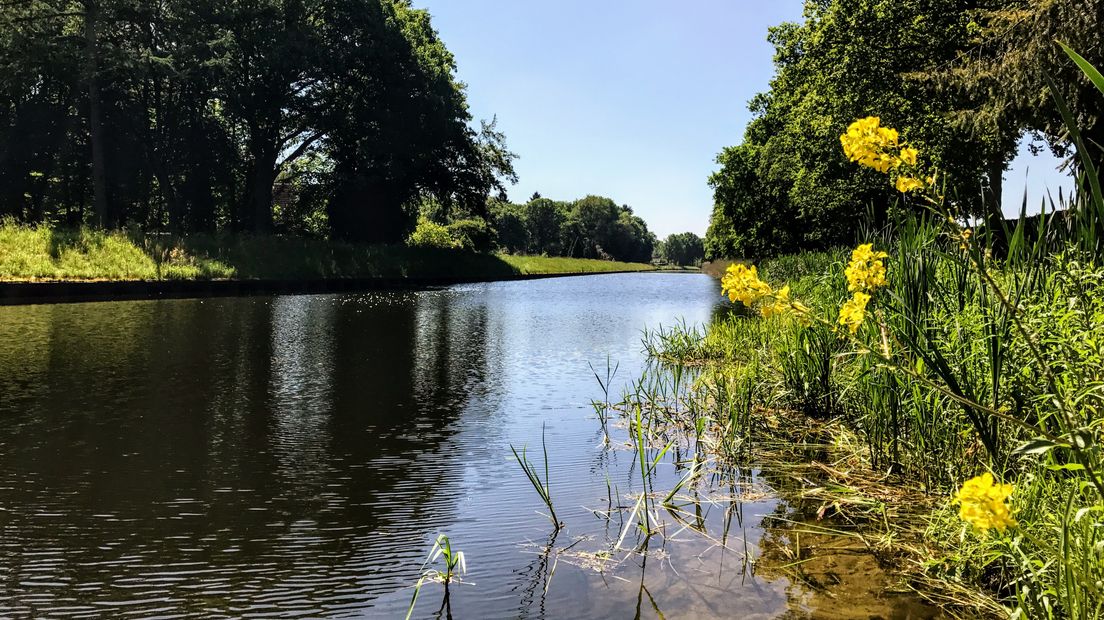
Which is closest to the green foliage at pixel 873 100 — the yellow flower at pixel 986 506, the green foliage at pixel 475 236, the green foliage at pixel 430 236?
the yellow flower at pixel 986 506

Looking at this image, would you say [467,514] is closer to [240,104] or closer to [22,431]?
[22,431]

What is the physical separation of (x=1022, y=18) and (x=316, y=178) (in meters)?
34.6

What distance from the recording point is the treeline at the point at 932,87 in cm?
1289

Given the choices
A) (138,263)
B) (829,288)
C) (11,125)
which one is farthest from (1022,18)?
(11,125)

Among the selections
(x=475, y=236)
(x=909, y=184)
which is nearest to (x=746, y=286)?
(x=909, y=184)

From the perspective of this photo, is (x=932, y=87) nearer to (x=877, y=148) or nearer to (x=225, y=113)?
(x=877, y=148)

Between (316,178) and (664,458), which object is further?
(316,178)

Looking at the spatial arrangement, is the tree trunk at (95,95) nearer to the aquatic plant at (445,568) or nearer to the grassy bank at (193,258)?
the grassy bank at (193,258)

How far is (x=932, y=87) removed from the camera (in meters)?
16.3

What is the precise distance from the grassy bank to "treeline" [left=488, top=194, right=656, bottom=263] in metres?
65.7

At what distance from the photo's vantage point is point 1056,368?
327cm

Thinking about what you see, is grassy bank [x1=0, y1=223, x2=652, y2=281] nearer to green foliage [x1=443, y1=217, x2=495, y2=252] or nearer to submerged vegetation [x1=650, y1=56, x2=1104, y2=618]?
green foliage [x1=443, y1=217, x2=495, y2=252]

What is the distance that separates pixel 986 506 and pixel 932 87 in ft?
57.2

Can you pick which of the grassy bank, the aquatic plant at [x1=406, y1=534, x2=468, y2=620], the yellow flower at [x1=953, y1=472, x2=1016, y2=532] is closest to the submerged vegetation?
the yellow flower at [x1=953, y1=472, x2=1016, y2=532]
